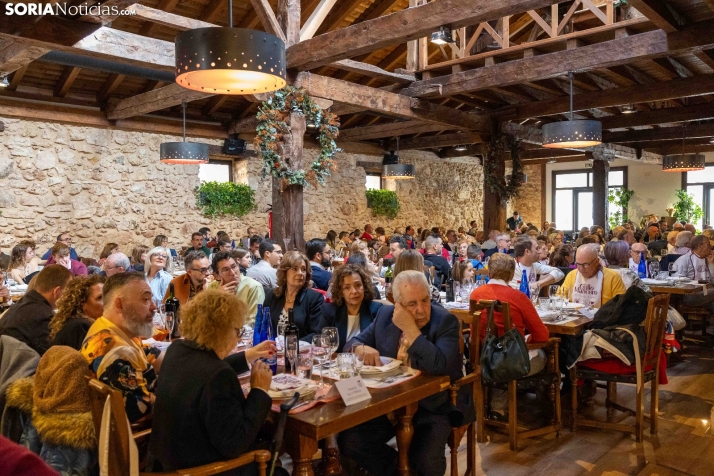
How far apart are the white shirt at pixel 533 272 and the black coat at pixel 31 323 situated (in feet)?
12.5

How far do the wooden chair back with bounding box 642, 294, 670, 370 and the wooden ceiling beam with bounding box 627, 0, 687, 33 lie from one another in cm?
224

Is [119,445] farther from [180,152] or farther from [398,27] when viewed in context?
[180,152]

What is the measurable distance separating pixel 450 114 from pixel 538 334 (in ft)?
Result: 18.9

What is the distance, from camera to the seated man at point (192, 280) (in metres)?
4.31

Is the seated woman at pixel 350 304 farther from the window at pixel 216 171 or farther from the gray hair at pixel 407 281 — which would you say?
the window at pixel 216 171

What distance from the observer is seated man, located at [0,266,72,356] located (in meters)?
2.94

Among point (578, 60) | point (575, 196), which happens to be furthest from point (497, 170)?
point (575, 196)

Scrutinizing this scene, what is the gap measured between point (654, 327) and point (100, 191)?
8.34 meters

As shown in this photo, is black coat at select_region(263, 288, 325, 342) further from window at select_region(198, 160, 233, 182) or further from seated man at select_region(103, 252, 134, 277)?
window at select_region(198, 160, 233, 182)

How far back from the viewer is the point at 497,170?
9.77m

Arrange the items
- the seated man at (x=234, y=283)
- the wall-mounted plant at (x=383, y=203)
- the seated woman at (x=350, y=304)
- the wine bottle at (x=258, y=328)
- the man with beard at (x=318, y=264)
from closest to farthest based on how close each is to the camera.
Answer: the wine bottle at (x=258, y=328) → the seated woman at (x=350, y=304) → the seated man at (x=234, y=283) → the man with beard at (x=318, y=264) → the wall-mounted plant at (x=383, y=203)

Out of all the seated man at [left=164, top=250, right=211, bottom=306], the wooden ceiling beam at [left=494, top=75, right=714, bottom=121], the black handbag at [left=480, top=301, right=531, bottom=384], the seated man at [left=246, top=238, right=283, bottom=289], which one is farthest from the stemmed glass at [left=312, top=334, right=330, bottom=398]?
the wooden ceiling beam at [left=494, top=75, right=714, bottom=121]

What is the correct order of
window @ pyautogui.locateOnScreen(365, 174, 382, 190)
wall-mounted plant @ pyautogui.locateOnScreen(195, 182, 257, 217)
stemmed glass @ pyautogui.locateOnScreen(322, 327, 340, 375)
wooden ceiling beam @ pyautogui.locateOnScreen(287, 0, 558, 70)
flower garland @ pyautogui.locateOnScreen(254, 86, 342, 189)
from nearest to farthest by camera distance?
stemmed glass @ pyautogui.locateOnScreen(322, 327, 340, 375) < wooden ceiling beam @ pyautogui.locateOnScreen(287, 0, 558, 70) < flower garland @ pyautogui.locateOnScreen(254, 86, 342, 189) < wall-mounted plant @ pyautogui.locateOnScreen(195, 182, 257, 217) < window @ pyautogui.locateOnScreen(365, 174, 382, 190)

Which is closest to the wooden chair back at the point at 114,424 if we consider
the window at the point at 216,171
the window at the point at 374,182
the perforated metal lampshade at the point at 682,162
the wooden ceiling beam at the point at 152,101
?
the wooden ceiling beam at the point at 152,101
